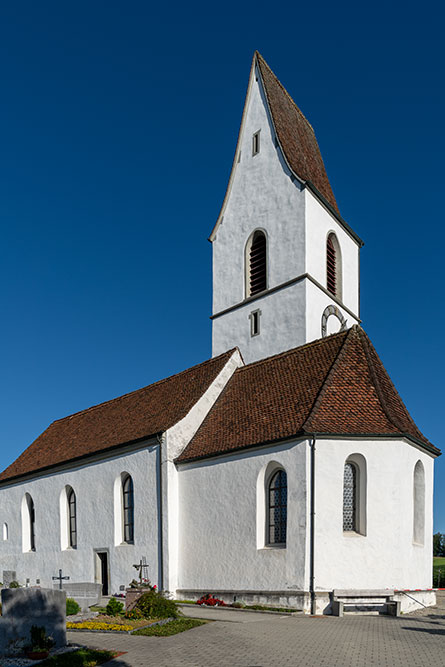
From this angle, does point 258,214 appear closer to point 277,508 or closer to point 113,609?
point 277,508

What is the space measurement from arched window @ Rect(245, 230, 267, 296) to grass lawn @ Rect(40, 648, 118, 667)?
67.3 ft

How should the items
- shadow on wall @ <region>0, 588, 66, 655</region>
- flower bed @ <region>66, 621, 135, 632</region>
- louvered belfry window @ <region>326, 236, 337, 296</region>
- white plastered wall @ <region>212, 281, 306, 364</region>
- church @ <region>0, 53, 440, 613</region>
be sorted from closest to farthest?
shadow on wall @ <region>0, 588, 66, 655</region>
flower bed @ <region>66, 621, 135, 632</region>
church @ <region>0, 53, 440, 613</region>
white plastered wall @ <region>212, 281, 306, 364</region>
louvered belfry window @ <region>326, 236, 337, 296</region>

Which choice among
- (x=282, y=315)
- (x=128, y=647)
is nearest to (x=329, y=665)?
(x=128, y=647)

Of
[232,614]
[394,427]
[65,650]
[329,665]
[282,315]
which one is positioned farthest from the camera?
[282,315]

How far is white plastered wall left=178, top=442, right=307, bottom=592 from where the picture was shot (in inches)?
750

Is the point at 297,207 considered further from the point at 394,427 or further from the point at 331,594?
the point at 331,594

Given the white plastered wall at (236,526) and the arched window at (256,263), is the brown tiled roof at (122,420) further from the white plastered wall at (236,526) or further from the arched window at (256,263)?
the arched window at (256,263)

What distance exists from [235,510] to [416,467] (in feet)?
20.4

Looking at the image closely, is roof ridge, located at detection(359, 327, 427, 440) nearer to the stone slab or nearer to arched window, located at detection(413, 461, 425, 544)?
arched window, located at detection(413, 461, 425, 544)

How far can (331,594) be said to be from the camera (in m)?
18.1

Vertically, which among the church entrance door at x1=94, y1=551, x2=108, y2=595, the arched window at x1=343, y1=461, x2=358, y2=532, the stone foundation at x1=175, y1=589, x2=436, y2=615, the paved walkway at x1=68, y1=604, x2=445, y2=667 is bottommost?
the church entrance door at x1=94, y1=551, x2=108, y2=595

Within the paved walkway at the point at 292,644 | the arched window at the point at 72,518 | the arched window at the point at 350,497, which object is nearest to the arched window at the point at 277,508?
the arched window at the point at 350,497

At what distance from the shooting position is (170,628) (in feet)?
49.8

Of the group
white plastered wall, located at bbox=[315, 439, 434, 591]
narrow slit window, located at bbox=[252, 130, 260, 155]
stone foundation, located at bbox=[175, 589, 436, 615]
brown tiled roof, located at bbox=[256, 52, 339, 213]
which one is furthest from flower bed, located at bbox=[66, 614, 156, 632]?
narrow slit window, located at bbox=[252, 130, 260, 155]
